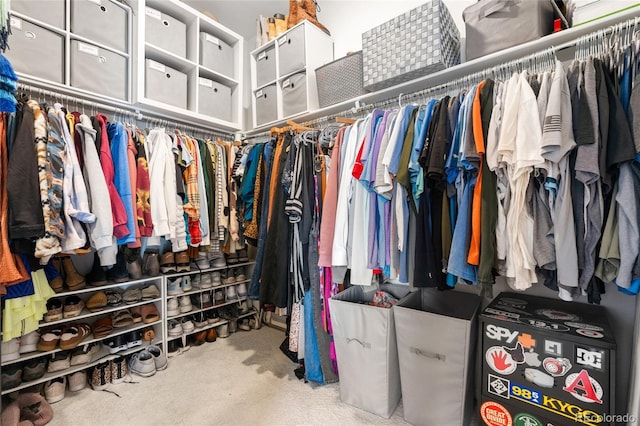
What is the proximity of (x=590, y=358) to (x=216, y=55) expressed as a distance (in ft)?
9.36

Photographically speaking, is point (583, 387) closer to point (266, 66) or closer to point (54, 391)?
point (54, 391)

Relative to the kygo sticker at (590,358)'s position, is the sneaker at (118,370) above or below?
below

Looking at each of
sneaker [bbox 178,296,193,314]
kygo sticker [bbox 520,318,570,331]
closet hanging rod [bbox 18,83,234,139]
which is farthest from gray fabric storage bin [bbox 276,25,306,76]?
kygo sticker [bbox 520,318,570,331]

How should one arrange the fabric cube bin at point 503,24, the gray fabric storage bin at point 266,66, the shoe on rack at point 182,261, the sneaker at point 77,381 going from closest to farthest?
the fabric cube bin at point 503,24, the sneaker at point 77,381, the shoe on rack at point 182,261, the gray fabric storage bin at point 266,66

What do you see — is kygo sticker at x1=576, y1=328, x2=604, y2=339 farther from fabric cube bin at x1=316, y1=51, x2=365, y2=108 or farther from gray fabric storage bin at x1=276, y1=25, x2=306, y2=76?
gray fabric storage bin at x1=276, y1=25, x2=306, y2=76

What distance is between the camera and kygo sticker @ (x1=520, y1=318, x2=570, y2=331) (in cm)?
112

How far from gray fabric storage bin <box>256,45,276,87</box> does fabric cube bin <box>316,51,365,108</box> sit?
484 millimetres

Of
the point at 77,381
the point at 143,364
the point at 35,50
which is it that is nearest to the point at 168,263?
the point at 143,364

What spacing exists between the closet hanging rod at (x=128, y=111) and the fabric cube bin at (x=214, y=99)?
0.16 meters

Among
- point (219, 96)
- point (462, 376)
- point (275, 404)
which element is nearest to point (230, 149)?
point (219, 96)

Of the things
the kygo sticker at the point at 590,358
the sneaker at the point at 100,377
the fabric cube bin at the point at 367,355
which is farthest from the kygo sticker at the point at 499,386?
the sneaker at the point at 100,377

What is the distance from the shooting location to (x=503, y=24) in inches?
51.7

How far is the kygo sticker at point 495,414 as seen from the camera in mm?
1186

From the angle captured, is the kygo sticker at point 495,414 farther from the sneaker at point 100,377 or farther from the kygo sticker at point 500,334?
the sneaker at point 100,377
